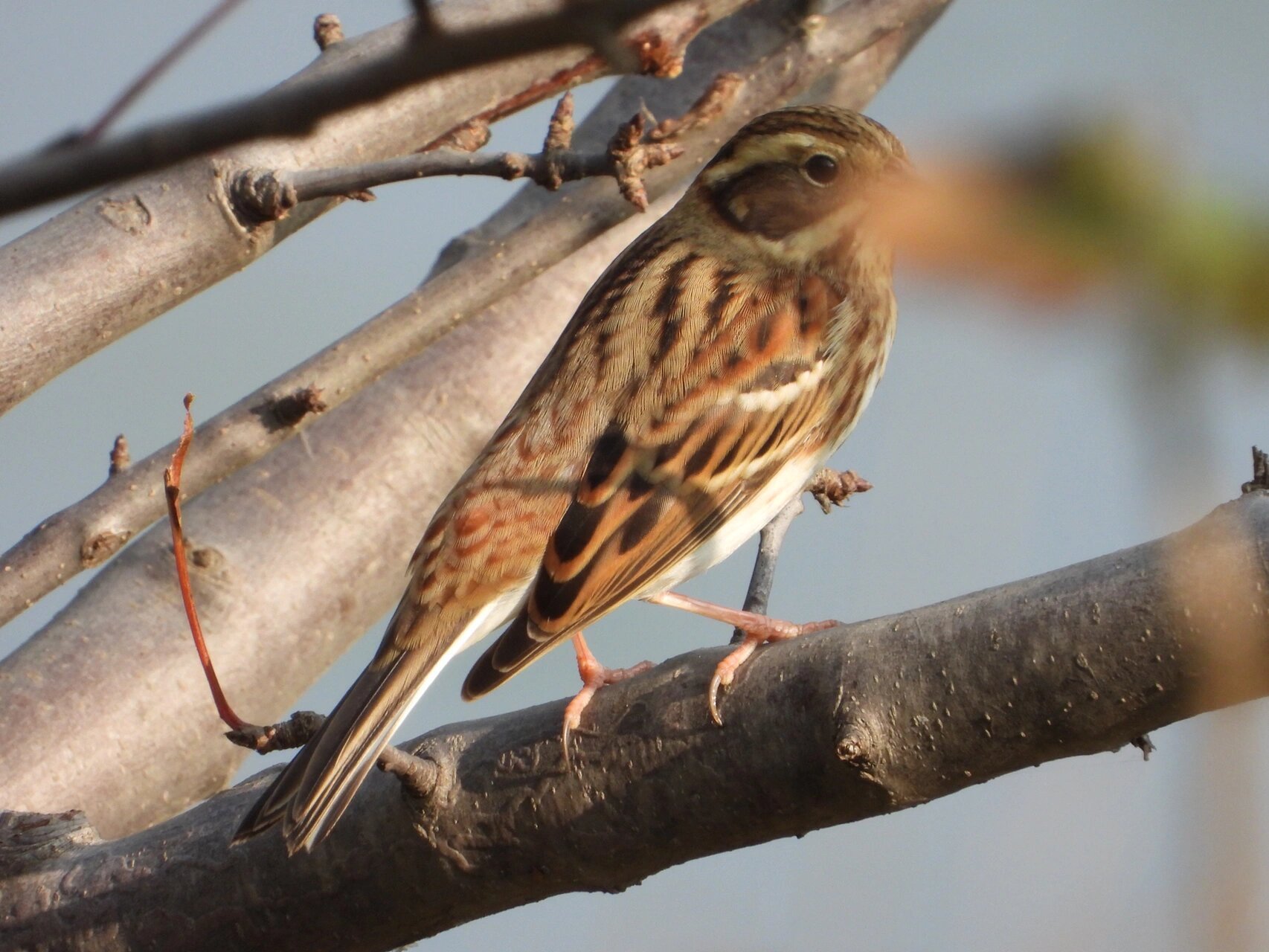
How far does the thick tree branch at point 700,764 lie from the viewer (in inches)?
83.6

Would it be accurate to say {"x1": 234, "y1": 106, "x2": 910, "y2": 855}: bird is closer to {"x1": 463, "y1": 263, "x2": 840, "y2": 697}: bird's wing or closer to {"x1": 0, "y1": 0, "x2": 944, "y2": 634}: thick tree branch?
{"x1": 463, "y1": 263, "x2": 840, "y2": 697}: bird's wing

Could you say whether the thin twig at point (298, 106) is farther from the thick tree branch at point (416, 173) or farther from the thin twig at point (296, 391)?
the thin twig at point (296, 391)

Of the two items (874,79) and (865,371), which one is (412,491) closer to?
(865,371)

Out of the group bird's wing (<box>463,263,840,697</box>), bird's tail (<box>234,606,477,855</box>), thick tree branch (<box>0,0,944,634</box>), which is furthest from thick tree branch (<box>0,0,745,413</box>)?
bird's tail (<box>234,606,477,855</box>)

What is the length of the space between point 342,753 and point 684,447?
1.44 metres

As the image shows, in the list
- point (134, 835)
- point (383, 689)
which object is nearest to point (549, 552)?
point (383, 689)

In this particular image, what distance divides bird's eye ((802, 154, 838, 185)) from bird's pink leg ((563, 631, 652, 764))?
5.17 ft

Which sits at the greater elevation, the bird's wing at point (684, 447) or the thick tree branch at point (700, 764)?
the bird's wing at point (684, 447)

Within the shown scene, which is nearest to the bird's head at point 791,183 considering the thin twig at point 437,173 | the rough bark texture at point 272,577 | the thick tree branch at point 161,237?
the rough bark texture at point 272,577

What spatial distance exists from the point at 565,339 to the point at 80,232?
1.42 m

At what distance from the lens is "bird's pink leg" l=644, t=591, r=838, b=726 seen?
2523 millimetres

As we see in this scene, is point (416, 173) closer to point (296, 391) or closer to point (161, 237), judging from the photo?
point (296, 391)

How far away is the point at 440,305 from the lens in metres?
3.66

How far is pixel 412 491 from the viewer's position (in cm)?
467
